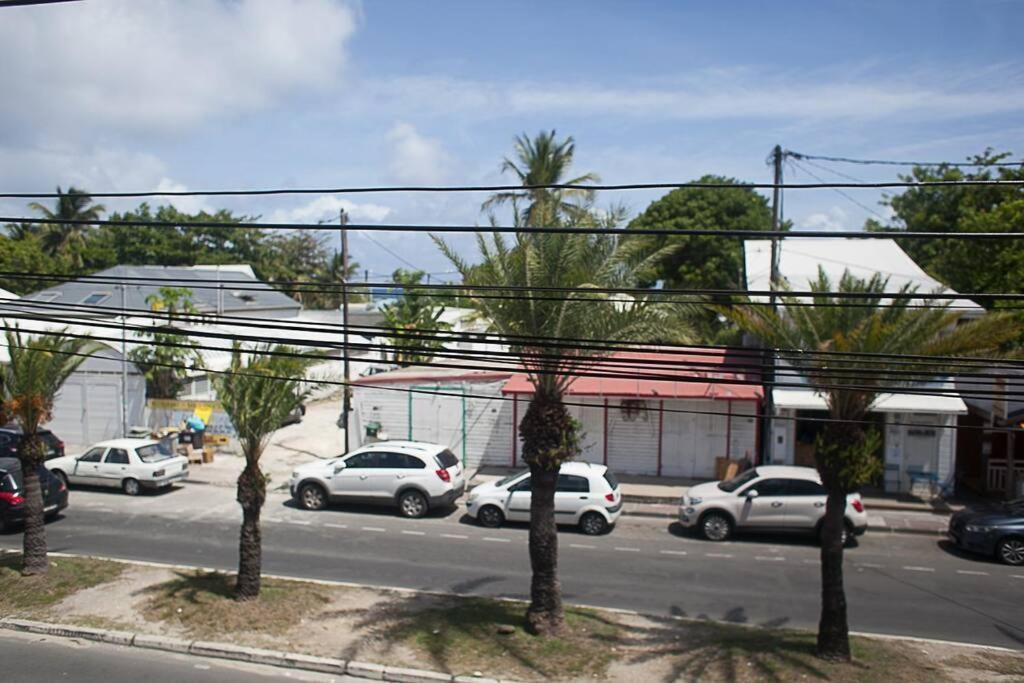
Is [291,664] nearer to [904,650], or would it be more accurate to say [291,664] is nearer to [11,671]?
[11,671]

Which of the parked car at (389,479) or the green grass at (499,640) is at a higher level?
the parked car at (389,479)

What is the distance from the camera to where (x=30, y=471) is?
1441cm

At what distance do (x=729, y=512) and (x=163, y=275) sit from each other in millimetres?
33090

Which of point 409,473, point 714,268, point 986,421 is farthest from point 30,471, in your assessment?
point 714,268

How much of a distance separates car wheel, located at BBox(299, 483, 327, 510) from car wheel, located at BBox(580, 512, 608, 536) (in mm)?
6346

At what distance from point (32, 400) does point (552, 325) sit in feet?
30.0

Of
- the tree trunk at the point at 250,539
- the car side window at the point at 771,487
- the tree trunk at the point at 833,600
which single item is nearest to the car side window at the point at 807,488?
the car side window at the point at 771,487

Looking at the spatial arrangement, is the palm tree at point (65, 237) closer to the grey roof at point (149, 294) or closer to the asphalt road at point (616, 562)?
the grey roof at point (149, 294)

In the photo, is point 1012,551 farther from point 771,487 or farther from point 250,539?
point 250,539

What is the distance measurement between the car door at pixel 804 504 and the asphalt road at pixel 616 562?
60 cm

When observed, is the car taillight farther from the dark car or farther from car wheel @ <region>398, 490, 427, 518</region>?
the dark car

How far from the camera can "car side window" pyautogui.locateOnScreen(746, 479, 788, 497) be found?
701 inches

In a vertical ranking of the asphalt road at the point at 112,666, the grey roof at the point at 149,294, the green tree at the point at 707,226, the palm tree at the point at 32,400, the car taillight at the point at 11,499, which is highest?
the green tree at the point at 707,226

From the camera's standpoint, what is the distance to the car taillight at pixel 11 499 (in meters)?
17.0
